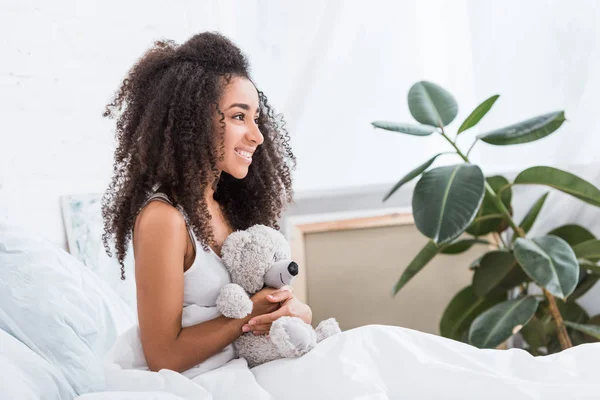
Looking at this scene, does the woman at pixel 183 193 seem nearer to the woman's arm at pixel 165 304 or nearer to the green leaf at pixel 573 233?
the woman's arm at pixel 165 304

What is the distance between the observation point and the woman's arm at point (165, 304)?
3.67 ft

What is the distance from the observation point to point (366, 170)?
7.96 feet

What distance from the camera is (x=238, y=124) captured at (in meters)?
1.29

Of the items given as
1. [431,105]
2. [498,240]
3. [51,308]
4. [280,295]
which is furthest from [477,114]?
[51,308]

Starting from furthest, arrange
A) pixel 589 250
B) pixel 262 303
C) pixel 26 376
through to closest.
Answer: pixel 589 250
pixel 262 303
pixel 26 376

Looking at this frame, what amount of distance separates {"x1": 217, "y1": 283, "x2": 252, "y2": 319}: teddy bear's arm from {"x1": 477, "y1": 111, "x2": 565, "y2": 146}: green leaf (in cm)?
89

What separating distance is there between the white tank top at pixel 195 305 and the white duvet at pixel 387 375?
0.19 ft

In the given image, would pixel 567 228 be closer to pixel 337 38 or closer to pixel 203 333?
pixel 337 38

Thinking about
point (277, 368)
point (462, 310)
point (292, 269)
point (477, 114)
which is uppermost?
point (477, 114)

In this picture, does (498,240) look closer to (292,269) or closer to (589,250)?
(589,250)

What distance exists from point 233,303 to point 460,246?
1.15 metres

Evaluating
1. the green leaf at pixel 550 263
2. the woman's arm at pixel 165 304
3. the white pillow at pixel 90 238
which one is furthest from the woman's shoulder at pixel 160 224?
the green leaf at pixel 550 263

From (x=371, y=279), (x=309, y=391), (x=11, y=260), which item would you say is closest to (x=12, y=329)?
(x=11, y=260)

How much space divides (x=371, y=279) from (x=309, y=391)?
4.48 feet
